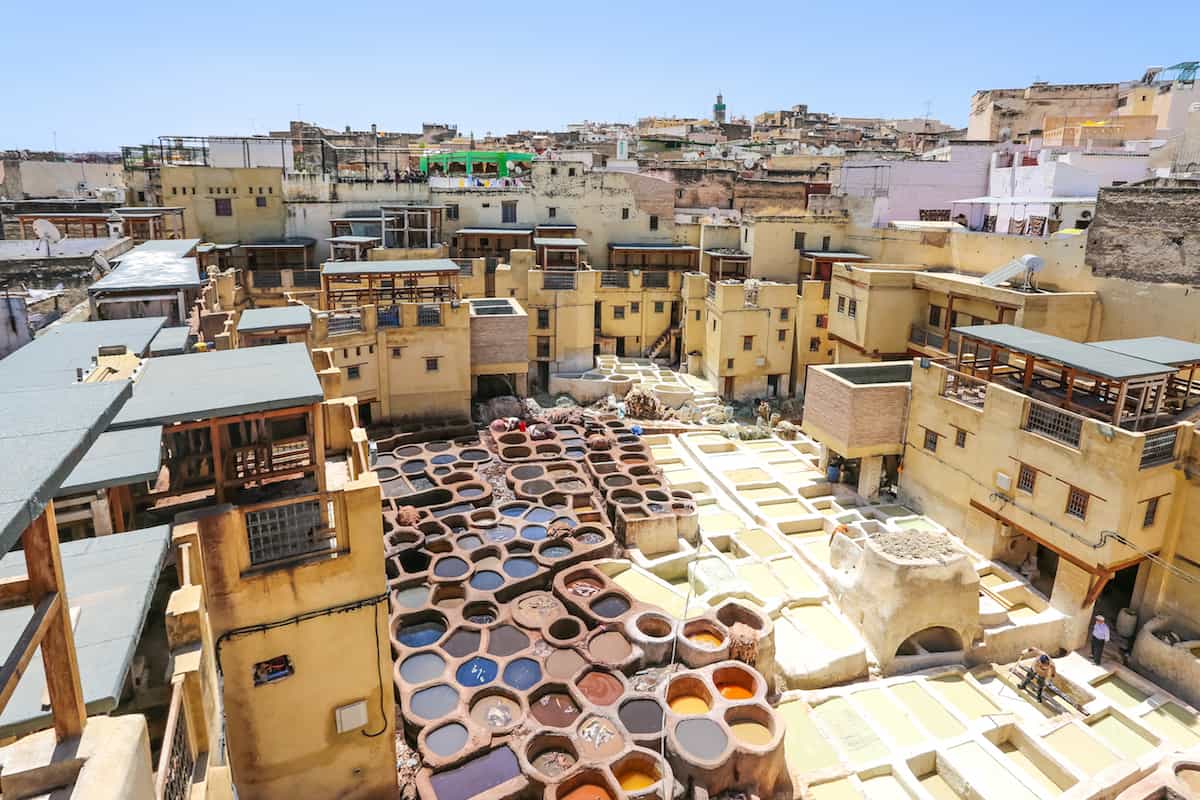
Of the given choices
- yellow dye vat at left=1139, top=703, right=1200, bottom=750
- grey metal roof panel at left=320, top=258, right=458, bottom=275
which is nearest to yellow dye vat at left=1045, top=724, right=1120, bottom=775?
yellow dye vat at left=1139, top=703, right=1200, bottom=750

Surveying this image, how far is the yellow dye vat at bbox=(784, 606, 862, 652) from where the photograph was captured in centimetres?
2020

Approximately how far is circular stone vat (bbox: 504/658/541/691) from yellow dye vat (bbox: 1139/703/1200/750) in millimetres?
14680

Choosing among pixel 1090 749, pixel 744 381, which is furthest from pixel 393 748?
pixel 744 381

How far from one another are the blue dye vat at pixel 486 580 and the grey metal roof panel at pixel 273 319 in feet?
28.5

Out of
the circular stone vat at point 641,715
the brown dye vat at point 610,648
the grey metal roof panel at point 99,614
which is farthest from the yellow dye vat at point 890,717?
the grey metal roof panel at point 99,614

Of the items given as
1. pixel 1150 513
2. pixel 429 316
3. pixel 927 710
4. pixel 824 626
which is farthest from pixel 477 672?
pixel 1150 513

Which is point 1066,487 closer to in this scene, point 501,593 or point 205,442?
point 501,593

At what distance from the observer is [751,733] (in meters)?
16.2

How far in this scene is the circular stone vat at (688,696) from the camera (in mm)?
17183

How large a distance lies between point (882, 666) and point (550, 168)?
36.0 m

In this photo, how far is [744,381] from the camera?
3906 centimetres

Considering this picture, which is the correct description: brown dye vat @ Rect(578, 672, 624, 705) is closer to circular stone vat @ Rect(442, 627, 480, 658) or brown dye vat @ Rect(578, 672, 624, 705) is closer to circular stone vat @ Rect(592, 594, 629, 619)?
circular stone vat @ Rect(592, 594, 629, 619)

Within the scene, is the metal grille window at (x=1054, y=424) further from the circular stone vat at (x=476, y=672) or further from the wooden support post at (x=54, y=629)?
the wooden support post at (x=54, y=629)

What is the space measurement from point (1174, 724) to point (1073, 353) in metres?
9.71
